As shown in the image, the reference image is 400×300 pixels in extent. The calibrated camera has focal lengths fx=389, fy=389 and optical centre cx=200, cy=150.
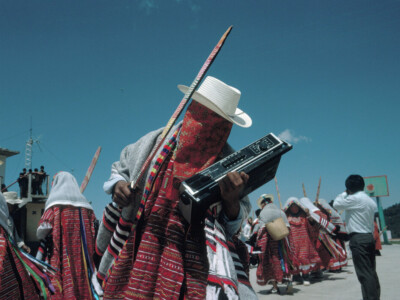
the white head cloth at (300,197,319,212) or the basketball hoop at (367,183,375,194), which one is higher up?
the basketball hoop at (367,183,375,194)

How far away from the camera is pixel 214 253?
6.46ft

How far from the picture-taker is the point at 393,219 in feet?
131

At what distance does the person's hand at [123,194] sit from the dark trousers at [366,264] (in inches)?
178

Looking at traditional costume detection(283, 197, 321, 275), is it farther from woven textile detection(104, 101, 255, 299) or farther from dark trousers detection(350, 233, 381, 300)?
woven textile detection(104, 101, 255, 299)

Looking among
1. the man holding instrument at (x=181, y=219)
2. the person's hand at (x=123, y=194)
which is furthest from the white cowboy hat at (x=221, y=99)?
the person's hand at (x=123, y=194)

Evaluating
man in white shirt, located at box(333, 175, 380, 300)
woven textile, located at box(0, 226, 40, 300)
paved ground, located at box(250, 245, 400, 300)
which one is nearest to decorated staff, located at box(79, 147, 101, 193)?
woven textile, located at box(0, 226, 40, 300)

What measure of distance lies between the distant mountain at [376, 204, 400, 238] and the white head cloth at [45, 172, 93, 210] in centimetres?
3935

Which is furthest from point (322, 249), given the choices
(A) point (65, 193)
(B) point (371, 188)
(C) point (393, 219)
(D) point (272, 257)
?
(C) point (393, 219)

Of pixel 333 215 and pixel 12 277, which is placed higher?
pixel 333 215

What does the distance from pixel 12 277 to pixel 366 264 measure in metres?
4.57

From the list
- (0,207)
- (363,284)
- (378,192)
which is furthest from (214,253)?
(378,192)

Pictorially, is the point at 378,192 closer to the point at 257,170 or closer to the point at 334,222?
the point at 334,222

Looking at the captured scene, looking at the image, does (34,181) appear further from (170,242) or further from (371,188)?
(371,188)

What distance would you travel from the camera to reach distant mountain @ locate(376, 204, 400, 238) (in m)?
38.9
